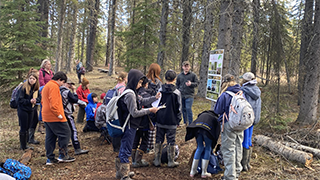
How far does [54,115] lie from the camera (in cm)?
451

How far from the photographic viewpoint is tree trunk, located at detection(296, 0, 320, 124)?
706 cm

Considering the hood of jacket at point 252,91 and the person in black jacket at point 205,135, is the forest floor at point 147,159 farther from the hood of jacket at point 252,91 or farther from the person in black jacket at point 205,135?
the hood of jacket at point 252,91

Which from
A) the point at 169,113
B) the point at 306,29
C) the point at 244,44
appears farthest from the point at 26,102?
the point at 306,29

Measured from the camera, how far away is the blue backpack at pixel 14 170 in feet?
11.8

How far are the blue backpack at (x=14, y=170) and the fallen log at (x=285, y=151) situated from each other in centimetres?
552

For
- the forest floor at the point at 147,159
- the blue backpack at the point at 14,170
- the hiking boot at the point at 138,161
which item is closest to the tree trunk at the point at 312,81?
the forest floor at the point at 147,159

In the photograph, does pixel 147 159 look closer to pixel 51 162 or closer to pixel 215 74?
pixel 51 162

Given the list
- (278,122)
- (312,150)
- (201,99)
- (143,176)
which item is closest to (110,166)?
(143,176)

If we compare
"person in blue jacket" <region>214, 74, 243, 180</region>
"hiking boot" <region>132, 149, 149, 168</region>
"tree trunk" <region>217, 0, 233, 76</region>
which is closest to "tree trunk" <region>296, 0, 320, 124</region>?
"tree trunk" <region>217, 0, 233, 76</region>

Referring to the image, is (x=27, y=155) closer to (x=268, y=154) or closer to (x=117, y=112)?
(x=117, y=112)

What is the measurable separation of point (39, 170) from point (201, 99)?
33.0ft

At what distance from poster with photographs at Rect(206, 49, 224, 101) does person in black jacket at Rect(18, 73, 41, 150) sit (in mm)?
4641

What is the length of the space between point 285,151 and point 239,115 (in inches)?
103

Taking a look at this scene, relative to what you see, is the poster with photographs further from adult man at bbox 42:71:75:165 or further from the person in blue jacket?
adult man at bbox 42:71:75:165
